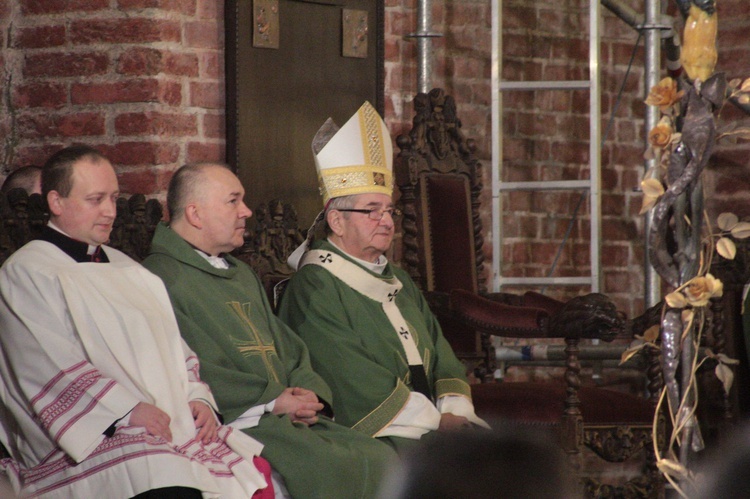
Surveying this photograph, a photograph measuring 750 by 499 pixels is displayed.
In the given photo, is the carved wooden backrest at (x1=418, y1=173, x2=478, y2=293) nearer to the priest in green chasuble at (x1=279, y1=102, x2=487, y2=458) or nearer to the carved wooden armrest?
the carved wooden armrest

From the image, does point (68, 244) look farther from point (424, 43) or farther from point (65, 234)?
point (424, 43)

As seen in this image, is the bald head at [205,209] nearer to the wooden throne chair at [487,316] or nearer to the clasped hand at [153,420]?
the clasped hand at [153,420]

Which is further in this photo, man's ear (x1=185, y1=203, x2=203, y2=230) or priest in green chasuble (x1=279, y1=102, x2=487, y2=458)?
priest in green chasuble (x1=279, y1=102, x2=487, y2=458)

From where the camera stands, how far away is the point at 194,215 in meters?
3.70

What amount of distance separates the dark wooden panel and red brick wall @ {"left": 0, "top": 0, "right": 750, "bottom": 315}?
0.32 feet

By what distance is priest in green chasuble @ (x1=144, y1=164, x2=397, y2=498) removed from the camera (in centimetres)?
347

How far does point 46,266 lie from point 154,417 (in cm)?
50

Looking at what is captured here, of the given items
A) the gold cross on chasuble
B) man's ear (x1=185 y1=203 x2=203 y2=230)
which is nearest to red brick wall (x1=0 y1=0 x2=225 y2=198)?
man's ear (x1=185 y1=203 x2=203 y2=230)

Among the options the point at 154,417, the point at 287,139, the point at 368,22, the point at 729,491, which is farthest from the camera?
the point at 368,22

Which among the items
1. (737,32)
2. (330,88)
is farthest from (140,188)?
(737,32)

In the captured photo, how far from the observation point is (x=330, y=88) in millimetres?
5008

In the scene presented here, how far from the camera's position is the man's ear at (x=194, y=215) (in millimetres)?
3697

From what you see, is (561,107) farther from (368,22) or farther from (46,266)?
(46,266)

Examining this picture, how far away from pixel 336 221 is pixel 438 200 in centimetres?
79
